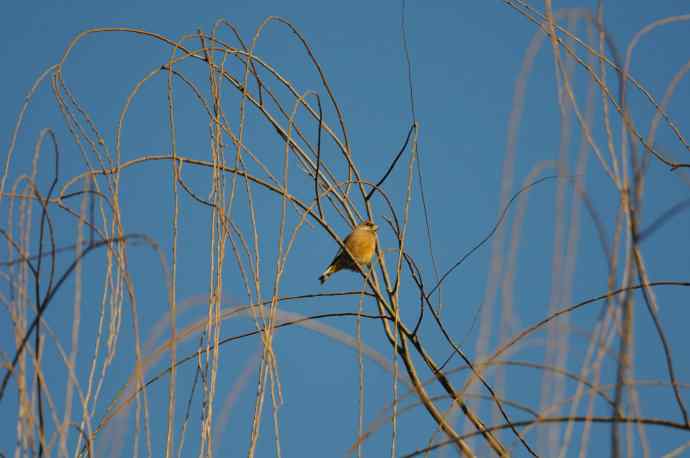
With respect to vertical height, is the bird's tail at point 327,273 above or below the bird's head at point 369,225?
above

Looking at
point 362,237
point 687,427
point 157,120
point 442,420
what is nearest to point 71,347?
point 442,420

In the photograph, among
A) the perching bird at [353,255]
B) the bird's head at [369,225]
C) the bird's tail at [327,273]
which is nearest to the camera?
the bird's head at [369,225]

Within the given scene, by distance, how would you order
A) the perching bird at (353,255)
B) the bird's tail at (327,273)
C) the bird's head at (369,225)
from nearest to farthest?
the bird's head at (369,225)
the perching bird at (353,255)
the bird's tail at (327,273)

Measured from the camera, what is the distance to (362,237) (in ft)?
23.5

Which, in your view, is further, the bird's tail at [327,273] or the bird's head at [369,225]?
the bird's tail at [327,273]

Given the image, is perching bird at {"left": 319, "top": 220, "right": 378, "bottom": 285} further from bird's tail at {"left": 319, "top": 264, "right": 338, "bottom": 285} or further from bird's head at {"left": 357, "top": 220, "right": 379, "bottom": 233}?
bird's head at {"left": 357, "top": 220, "right": 379, "bottom": 233}

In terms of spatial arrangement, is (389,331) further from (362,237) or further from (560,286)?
(362,237)

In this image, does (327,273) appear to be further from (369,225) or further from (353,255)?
(369,225)

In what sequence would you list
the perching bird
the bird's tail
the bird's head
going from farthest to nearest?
the bird's tail → the perching bird → the bird's head

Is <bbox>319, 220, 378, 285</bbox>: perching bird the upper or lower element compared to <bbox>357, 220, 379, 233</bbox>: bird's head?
upper

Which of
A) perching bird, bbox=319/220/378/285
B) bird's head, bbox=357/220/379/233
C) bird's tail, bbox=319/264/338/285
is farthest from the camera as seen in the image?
bird's tail, bbox=319/264/338/285

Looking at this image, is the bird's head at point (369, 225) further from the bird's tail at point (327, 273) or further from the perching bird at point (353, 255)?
the bird's tail at point (327, 273)

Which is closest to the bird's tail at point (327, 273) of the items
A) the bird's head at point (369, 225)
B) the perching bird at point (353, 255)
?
the perching bird at point (353, 255)

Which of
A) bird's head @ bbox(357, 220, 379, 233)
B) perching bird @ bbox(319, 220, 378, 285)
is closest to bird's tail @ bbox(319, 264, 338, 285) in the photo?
perching bird @ bbox(319, 220, 378, 285)
